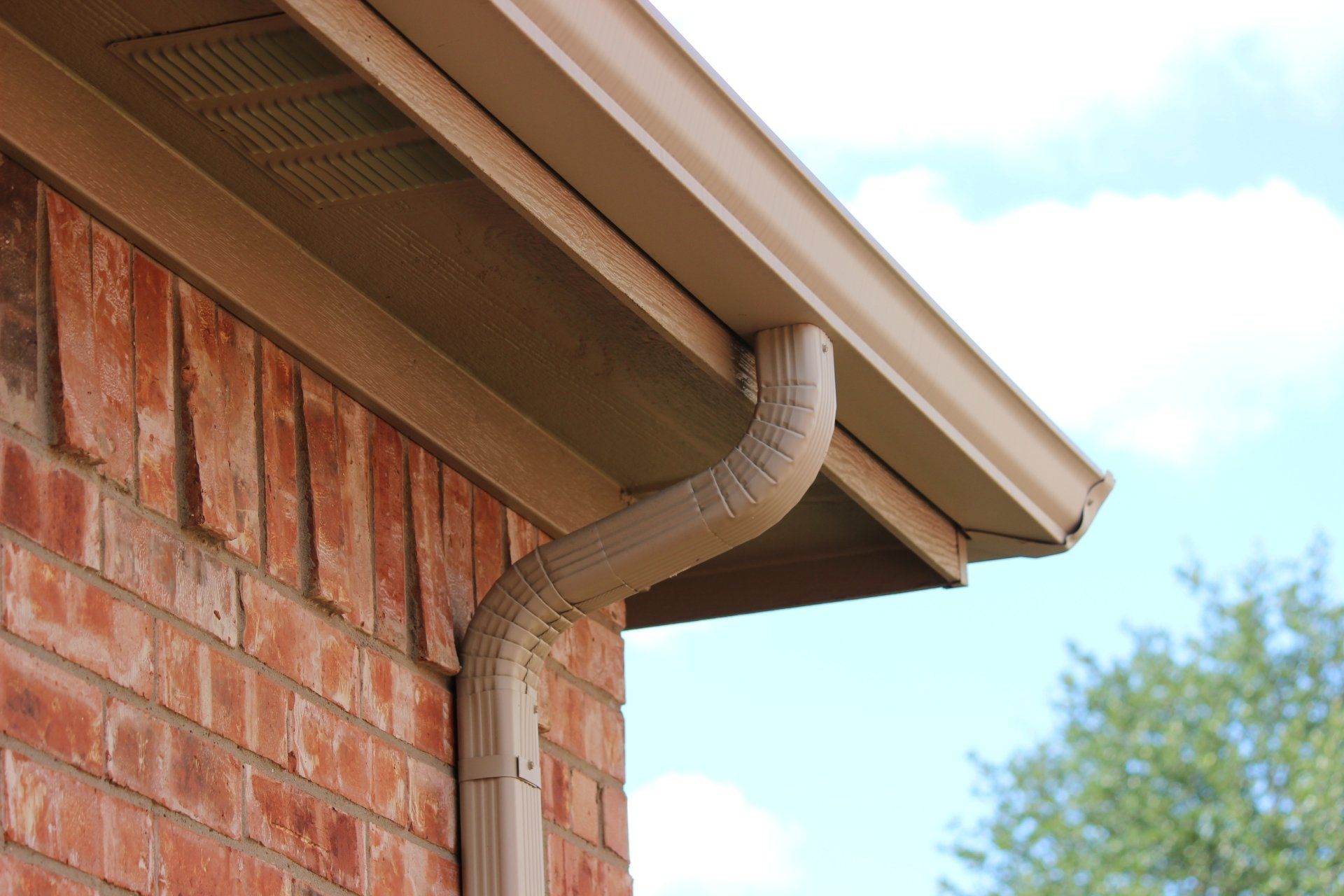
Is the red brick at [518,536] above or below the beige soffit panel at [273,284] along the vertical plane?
below

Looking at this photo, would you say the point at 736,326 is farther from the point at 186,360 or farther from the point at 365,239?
the point at 186,360

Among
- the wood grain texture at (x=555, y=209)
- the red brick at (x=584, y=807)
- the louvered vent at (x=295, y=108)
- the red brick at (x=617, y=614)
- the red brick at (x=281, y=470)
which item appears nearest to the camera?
the wood grain texture at (x=555, y=209)

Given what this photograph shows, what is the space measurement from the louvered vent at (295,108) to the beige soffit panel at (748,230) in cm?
14

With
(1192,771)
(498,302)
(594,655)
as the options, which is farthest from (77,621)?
(1192,771)

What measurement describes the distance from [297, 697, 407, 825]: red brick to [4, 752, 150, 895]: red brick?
0.26m

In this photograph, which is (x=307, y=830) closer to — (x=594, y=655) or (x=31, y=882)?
(x=31, y=882)

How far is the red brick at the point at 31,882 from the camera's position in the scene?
4.51 ft

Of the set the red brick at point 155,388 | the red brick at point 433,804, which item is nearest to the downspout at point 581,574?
the red brick at point 433,804

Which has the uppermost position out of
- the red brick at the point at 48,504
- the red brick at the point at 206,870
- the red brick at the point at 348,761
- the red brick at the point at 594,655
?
the red brick at the point at 594,655

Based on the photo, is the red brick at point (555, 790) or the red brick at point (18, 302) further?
the red brick at point (555, 790)

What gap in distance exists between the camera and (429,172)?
5.84 ft

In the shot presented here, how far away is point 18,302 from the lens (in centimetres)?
155

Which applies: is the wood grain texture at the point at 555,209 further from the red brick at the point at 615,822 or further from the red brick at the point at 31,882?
the red brick at the point at 31,882

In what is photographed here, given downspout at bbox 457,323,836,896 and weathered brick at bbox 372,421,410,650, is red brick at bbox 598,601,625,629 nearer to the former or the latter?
downspout at bbox 457,323,836,896
